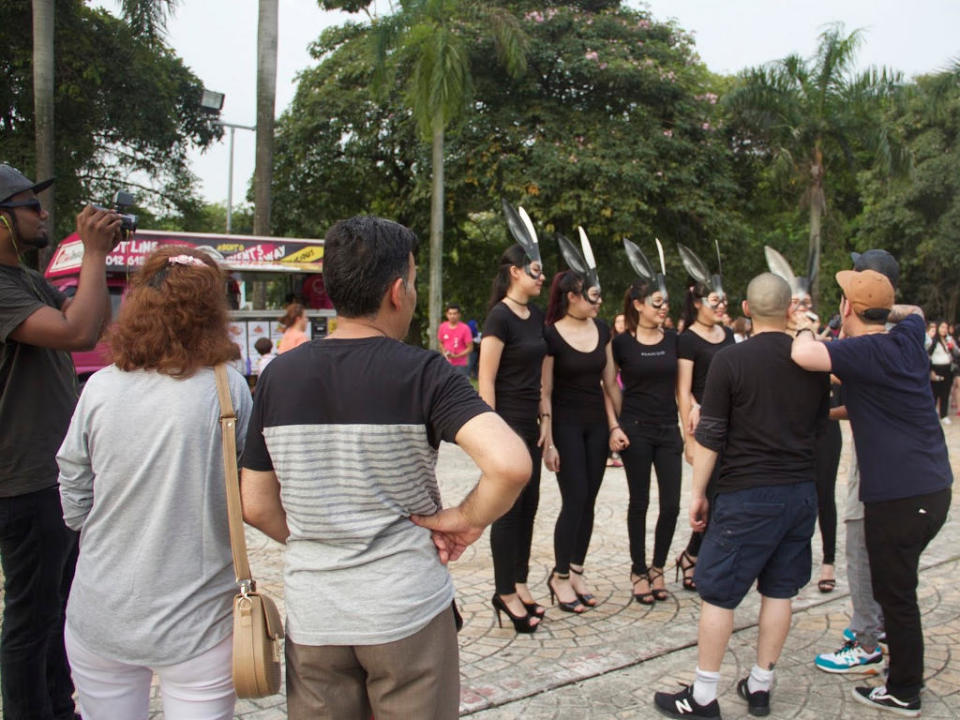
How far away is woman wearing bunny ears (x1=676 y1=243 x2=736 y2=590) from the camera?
5.03m

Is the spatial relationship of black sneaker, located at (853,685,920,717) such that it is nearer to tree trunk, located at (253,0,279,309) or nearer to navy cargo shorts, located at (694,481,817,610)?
navy cargo shorts, located at (694,481,817,610)

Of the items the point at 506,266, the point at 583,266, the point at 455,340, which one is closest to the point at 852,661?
the point at 583,266

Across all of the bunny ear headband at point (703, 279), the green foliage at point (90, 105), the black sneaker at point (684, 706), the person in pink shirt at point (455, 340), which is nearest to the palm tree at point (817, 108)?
the person in pink shirt at point (455, 340)

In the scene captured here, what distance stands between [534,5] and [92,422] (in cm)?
2197

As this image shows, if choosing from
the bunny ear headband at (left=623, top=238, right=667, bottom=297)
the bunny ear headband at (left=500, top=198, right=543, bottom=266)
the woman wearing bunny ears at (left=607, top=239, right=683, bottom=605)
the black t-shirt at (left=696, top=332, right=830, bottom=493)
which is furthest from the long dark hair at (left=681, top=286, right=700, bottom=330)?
the black t-shirt at (left=696, top=332, right=830, bottom=493)

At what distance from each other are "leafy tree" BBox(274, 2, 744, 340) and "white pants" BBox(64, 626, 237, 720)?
57.0 feet

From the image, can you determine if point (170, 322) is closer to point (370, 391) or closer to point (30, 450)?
point (370, 391)

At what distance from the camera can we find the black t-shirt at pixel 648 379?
4891mm

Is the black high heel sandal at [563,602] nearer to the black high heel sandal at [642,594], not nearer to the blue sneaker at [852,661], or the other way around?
the black high heel sandal at [642,594]

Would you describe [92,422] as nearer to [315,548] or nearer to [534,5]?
[315,548]

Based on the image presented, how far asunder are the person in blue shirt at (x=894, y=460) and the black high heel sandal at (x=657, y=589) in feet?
4.80

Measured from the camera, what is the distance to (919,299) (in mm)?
30234

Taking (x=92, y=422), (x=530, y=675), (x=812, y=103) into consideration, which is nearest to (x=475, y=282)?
(x=812, y=103)

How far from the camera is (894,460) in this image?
11.2 ft
